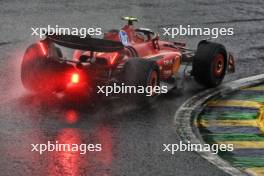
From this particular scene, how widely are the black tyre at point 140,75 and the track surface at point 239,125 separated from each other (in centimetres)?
85

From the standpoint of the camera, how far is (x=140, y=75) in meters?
9.46

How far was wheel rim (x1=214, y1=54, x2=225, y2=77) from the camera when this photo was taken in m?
11.0

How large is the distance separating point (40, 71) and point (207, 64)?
279 cm

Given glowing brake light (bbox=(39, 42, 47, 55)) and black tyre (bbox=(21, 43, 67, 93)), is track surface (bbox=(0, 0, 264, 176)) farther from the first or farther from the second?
glowing brake light (bbox=(39, 42, 47, 55))

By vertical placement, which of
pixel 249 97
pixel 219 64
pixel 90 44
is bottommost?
pixel 249 97

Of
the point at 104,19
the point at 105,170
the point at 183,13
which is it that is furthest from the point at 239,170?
the point at 183,13

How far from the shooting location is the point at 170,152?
26.0 ft

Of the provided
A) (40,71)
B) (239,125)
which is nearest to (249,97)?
(239,125)

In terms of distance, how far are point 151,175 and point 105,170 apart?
0.51 meters

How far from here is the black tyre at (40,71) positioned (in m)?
9.64

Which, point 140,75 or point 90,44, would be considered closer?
point 90,44

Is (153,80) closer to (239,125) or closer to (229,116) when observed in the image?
(229,116)

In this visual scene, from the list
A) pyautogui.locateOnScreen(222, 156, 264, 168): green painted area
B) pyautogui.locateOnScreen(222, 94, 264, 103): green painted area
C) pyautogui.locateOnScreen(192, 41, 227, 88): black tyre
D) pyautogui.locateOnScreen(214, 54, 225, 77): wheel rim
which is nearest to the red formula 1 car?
pyautogui.locateOnScreen(192, 41, 227, 88): black tyre

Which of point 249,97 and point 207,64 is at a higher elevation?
point 207,64
